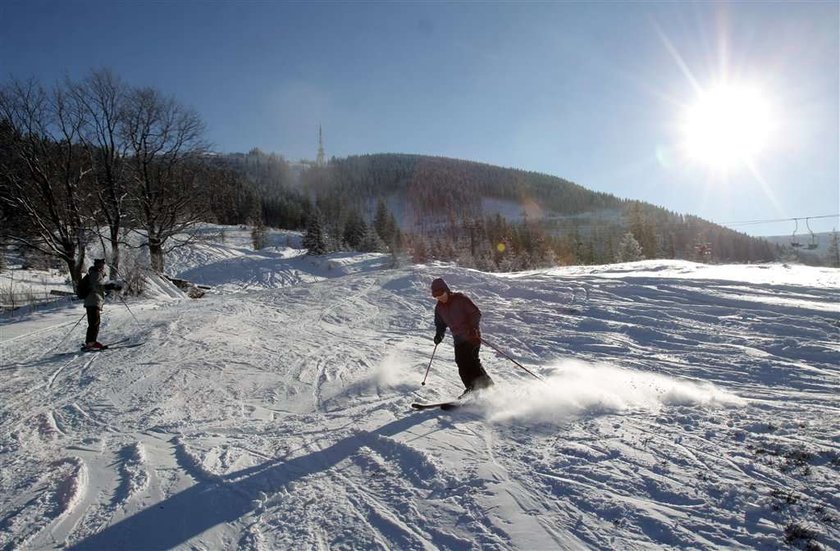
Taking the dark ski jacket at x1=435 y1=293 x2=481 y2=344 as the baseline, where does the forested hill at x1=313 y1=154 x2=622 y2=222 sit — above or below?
above

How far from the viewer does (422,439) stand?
5.14 meters

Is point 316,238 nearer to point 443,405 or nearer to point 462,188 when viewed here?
A: point 443,405

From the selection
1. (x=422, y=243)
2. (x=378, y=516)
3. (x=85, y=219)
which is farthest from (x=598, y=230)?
(x=378, y=516)

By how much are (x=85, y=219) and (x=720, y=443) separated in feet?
77.6

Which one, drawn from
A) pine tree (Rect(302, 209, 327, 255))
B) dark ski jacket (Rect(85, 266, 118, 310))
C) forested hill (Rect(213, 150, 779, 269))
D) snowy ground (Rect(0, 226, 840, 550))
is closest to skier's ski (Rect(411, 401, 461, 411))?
snowy ground (Rect(0, 226, 840, 550))

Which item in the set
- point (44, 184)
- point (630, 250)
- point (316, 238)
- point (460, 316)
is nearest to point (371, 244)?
point (316, 238)

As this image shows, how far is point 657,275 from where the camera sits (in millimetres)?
18109

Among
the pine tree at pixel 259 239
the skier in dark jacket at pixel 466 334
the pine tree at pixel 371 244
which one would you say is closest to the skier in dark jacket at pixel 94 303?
the skier in dark jacket at pixel 466 334

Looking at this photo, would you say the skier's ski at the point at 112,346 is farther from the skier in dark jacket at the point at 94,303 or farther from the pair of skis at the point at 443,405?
the pair of skis at the point at 443,405

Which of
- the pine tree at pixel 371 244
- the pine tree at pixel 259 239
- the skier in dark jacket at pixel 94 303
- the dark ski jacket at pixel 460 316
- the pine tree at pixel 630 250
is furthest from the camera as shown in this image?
the pine tree at pixel 259 239

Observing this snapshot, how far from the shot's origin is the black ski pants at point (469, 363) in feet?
22.2

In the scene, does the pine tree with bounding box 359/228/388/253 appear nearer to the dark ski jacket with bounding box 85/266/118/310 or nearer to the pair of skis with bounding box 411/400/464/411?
the dark ski jacket with bounding box 85/266/118/310

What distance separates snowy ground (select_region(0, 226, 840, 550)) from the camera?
11.4 feet

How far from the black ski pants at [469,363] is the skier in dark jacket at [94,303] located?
28.1 ft
